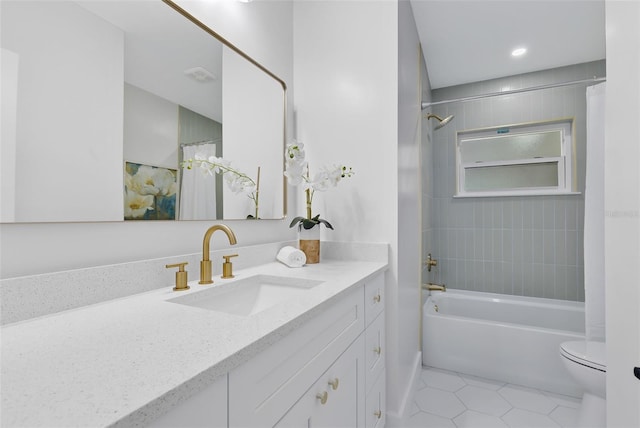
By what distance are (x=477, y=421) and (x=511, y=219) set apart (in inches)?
69.9

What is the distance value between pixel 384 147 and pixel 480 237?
72.8 inches

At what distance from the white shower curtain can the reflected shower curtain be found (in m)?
1.86

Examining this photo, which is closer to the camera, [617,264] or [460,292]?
[617,264]

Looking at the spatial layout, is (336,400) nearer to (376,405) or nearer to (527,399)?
(376,405)

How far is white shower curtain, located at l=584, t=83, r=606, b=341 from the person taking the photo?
158 cm

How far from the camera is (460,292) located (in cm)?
287

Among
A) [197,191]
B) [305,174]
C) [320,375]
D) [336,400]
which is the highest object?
[305,174]

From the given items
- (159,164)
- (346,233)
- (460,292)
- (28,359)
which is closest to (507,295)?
(460,292)

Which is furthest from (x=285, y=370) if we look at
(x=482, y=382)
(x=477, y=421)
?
(x=482, y=382)

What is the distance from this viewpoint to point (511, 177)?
2.89 metres

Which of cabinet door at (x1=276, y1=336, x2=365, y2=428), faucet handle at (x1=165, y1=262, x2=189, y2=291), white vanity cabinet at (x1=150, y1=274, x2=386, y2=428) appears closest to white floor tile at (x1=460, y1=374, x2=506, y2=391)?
white vanity cabinet at (x1=150, y1=274, x2=386, y2=428)

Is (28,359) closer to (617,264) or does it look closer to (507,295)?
(617,264)

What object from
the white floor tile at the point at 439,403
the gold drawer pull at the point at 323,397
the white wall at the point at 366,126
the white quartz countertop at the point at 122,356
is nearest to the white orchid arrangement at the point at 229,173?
the white wall at the point at 366,126

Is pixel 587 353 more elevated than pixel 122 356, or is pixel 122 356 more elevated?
pixel 122 356
